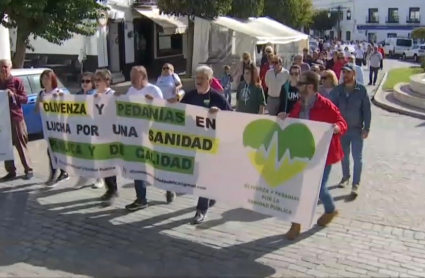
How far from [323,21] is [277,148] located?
75522 millimetres

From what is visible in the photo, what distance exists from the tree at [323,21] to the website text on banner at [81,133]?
7273cm

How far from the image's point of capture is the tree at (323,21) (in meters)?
77.1

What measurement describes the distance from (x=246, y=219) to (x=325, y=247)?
3.85 feet

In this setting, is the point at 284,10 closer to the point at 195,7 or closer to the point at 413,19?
the point at 195,7

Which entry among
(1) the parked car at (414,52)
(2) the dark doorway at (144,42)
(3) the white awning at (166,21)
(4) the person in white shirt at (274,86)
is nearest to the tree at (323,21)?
(1) the parked car at (414,52)

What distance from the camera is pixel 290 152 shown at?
5.50 m

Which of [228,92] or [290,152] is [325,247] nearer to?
[290,152]

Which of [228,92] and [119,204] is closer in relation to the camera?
[119,204]

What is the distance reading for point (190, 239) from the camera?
5934 millimetres

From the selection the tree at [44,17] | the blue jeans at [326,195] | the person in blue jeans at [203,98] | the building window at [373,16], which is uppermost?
the building window at [373,16]

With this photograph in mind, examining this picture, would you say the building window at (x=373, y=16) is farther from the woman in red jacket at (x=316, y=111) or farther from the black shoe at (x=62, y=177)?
the woman in red jacket at (x=316, y=111)

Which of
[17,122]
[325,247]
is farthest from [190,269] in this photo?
[17,122]

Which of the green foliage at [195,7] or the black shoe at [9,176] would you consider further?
the green foliage at [195,7]

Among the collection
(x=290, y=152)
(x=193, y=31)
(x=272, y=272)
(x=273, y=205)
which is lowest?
(x=272, y=272)
